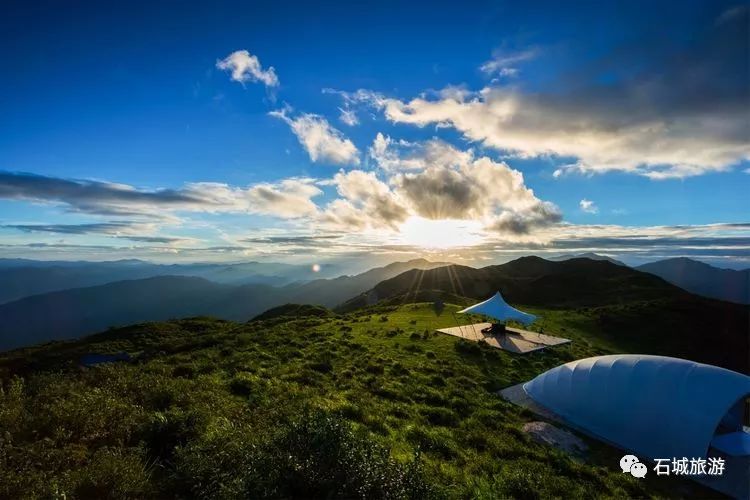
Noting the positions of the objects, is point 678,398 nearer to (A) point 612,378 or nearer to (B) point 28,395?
(A) point 612,378

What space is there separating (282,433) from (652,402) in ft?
50.8

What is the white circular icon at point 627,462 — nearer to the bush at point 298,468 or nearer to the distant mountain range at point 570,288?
Result: the bush at point 298,468

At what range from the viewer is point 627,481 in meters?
12.4

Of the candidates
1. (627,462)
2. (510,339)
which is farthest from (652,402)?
(510,339)

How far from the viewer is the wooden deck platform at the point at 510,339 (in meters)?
32.0

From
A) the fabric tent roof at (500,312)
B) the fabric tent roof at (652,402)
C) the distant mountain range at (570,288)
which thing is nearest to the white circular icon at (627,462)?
the fabric tent roof at (652,402)

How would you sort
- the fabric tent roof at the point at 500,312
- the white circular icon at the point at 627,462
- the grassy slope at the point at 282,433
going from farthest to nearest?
the fabric tent roof at the point at 500,312
the white circular icon at the point at 627,462
the grassy slope at the point at 282,433

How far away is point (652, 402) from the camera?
606 inches

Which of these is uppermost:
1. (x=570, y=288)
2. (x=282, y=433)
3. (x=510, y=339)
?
(x=282, y=433)

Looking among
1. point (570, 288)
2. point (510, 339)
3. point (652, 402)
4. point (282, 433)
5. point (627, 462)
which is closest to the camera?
point (282, 433)

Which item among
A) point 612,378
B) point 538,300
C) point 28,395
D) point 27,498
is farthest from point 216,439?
point 538,300

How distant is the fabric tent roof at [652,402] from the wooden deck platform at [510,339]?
42.1ft

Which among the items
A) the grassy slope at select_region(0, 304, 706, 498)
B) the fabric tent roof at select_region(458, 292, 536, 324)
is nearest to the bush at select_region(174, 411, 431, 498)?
the grassy slope at select_region(0, 304, 706, 498)

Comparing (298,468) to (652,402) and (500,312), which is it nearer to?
(652,402)
